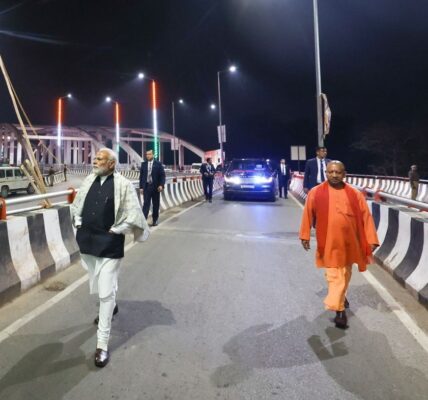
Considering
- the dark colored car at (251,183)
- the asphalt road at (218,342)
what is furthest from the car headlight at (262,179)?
the asphalt road at (218,342)

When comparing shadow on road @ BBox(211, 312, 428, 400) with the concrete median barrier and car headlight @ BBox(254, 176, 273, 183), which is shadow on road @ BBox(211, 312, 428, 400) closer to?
the concrete median barrier

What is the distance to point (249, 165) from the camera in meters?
19.1

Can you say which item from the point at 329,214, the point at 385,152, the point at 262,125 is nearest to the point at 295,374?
the point at 329,214

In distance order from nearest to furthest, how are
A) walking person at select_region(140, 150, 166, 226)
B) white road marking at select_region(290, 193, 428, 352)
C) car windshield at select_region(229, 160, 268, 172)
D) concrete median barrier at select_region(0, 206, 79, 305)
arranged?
white road marking at select_region(290, 193, 428, 352) → concrete median barrier at select_region(0, 206, 79, 305) → walking person at select_region(140, 150, 166, 226) → car windshield at select_region(229, 160, 268, 172)

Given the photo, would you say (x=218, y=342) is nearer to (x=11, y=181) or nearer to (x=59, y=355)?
(x=59, y=355)

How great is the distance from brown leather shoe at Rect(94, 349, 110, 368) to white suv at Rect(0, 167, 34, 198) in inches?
854

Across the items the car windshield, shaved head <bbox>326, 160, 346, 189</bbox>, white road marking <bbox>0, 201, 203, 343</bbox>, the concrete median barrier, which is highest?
the car windshield

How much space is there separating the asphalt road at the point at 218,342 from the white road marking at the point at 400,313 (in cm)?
6

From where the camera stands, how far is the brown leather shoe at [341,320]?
4039 mm

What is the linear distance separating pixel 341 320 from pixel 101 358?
2.27 m

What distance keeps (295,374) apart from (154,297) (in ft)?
7.46

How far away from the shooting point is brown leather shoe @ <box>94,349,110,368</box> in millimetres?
3240

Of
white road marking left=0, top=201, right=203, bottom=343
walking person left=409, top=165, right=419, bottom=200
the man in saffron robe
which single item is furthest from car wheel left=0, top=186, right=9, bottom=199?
the man in saffron robe

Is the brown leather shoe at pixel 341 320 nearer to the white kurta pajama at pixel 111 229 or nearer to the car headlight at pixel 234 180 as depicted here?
the white kurta pajama at pixel 111 229
